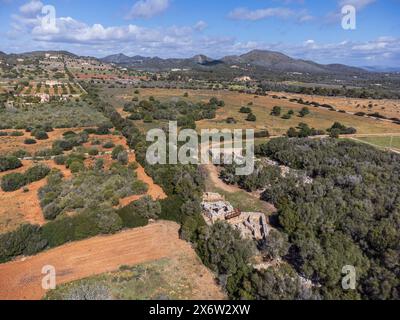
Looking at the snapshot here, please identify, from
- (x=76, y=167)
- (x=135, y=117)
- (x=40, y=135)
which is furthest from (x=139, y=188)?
(x=135, y=117)

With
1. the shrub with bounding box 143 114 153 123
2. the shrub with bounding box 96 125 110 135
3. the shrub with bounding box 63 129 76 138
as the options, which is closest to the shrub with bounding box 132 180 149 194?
the shrub with bounding box 63 129 76 138

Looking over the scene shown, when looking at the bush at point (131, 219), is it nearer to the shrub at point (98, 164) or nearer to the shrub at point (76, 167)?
the shrub at point (98, 164)

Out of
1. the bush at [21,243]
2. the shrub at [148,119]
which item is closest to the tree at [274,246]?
the bush at [21,243]

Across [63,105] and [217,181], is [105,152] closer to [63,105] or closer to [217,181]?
[217,181]

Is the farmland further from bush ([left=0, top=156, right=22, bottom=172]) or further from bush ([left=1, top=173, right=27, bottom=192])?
bush ([left=1, top=173, right=27, bottom=192])

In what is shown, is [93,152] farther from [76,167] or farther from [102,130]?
[102,130]

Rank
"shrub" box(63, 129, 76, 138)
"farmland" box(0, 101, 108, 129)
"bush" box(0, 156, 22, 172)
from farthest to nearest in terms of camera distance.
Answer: "farmland" box(0, 101, 108, 129)
"shrub" box(63, 129, 76, 138)
"bush" box(0, 156, 22, 172)

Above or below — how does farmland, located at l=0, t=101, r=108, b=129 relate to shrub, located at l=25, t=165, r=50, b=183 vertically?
above

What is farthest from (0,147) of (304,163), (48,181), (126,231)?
(304,163)

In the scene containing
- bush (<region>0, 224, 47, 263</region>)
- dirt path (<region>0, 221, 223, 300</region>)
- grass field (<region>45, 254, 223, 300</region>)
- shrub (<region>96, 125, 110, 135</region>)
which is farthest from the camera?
shrub (<region>96, 125, 110, 135</region>)
